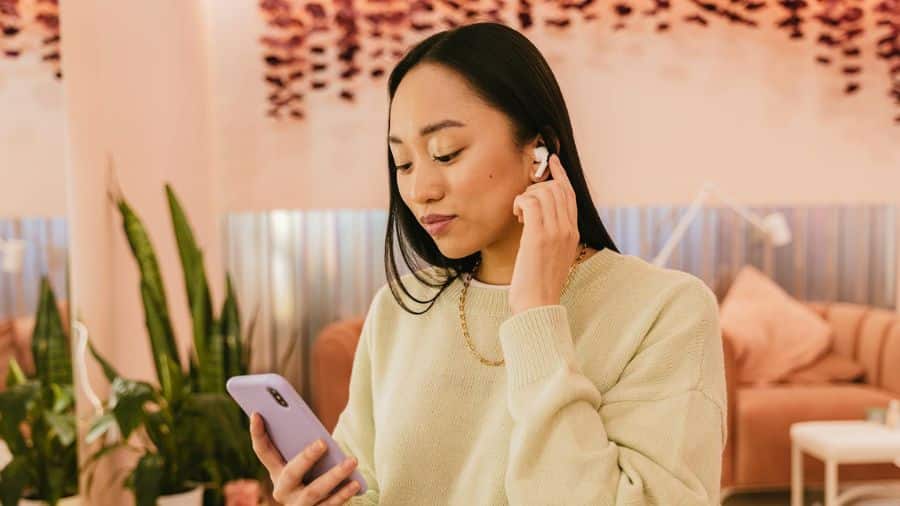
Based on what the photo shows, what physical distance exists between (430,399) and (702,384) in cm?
35

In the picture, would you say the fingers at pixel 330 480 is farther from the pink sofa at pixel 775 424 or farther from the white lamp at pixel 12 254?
the pink sofa at pixel 775 424

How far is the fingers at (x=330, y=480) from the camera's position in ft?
3.26

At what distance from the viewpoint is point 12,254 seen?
2.59m

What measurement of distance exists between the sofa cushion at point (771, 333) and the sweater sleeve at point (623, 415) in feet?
11.2

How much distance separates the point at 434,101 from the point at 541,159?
0.48ft

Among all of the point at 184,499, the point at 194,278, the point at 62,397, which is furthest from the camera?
the point at 194,278

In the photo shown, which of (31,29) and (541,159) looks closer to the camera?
(541,159)

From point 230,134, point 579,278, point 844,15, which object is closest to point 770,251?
point 844,15

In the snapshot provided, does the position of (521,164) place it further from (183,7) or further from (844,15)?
(844,15)

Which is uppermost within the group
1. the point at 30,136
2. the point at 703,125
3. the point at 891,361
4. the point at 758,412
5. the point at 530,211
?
the point at 703,125

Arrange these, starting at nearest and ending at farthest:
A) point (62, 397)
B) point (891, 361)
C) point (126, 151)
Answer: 1. point (62, 397)
2. point (126, 151)
3. point (891, 361)

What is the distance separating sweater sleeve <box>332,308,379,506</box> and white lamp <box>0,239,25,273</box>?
1.76 metres

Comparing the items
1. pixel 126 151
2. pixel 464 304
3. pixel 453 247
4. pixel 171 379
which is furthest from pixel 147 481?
pixel 453 247

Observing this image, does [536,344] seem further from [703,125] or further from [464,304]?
[703,125]
